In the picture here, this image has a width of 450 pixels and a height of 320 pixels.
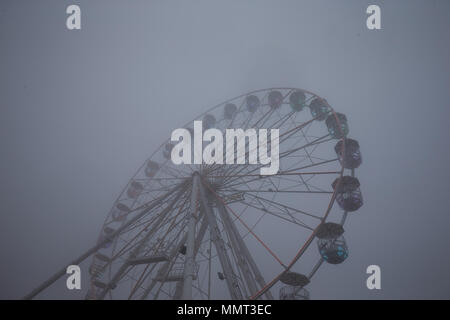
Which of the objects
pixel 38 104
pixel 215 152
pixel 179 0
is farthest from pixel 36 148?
pixel 179 0

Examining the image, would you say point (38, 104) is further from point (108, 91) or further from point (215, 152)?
point (215, 152)

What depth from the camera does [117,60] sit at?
135 feet

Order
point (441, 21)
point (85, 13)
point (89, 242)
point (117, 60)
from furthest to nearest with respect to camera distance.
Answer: point (85, 13) → point (117, 60) → point (441, 21) → point (89, 242)

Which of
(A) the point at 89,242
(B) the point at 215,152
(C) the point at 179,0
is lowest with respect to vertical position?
(A) the point at 89,242

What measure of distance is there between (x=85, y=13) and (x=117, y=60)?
21318 mm

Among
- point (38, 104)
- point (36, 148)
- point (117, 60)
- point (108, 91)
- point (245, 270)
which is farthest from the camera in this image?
point (117, 60)

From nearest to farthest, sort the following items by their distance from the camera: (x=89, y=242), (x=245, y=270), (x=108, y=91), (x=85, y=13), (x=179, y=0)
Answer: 1. (x=245, y=270)
2. (x=89, y=242)
3. (x=108, y=91)
4. (x=85, y=13)
5. (x=179, y=0)

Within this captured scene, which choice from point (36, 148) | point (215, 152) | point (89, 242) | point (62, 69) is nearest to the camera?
point (215, 152)

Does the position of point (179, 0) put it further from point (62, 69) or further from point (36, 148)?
point (36, 148)

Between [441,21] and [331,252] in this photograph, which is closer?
[331,252]
